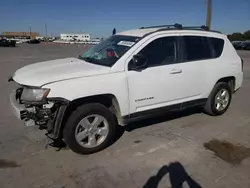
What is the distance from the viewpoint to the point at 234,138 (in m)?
4.66

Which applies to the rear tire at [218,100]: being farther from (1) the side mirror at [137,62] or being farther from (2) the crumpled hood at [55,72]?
(2) the crumpled hood at [55,72]

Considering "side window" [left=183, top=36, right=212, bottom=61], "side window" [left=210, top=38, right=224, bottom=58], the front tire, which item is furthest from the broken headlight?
"side window" [left=210, top=38, right=224, bottom=58]

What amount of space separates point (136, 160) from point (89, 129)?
0.84 meters

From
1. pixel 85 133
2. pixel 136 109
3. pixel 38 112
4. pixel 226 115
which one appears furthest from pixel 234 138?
pixel 38 112

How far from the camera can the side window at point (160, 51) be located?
4461 mm

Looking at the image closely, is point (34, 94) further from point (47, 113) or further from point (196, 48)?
point (196, 48)

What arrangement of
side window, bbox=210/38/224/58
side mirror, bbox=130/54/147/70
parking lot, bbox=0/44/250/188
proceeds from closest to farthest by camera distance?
1. parking lot, bbox=0/44/250/188
2. side mirror, bbox=130/54/147/70
3. side window, bbox=210/38/224/58

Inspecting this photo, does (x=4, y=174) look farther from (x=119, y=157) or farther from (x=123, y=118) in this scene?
(x=123, y=118)

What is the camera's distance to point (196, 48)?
5168 mm

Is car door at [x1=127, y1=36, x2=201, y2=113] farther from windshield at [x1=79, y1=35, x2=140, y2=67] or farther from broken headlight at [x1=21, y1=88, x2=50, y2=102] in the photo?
broken headlight at [x1=21, y1=88, x2=50, y2=102]

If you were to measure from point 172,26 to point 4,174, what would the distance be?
3925 millimetres

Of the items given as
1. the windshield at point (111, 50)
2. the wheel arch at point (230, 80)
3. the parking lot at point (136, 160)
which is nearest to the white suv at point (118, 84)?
the windshield at point (111, 50)

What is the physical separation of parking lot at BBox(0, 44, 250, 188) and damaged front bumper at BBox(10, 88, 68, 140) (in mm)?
489

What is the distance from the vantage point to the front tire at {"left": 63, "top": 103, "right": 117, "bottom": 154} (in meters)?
3.83
